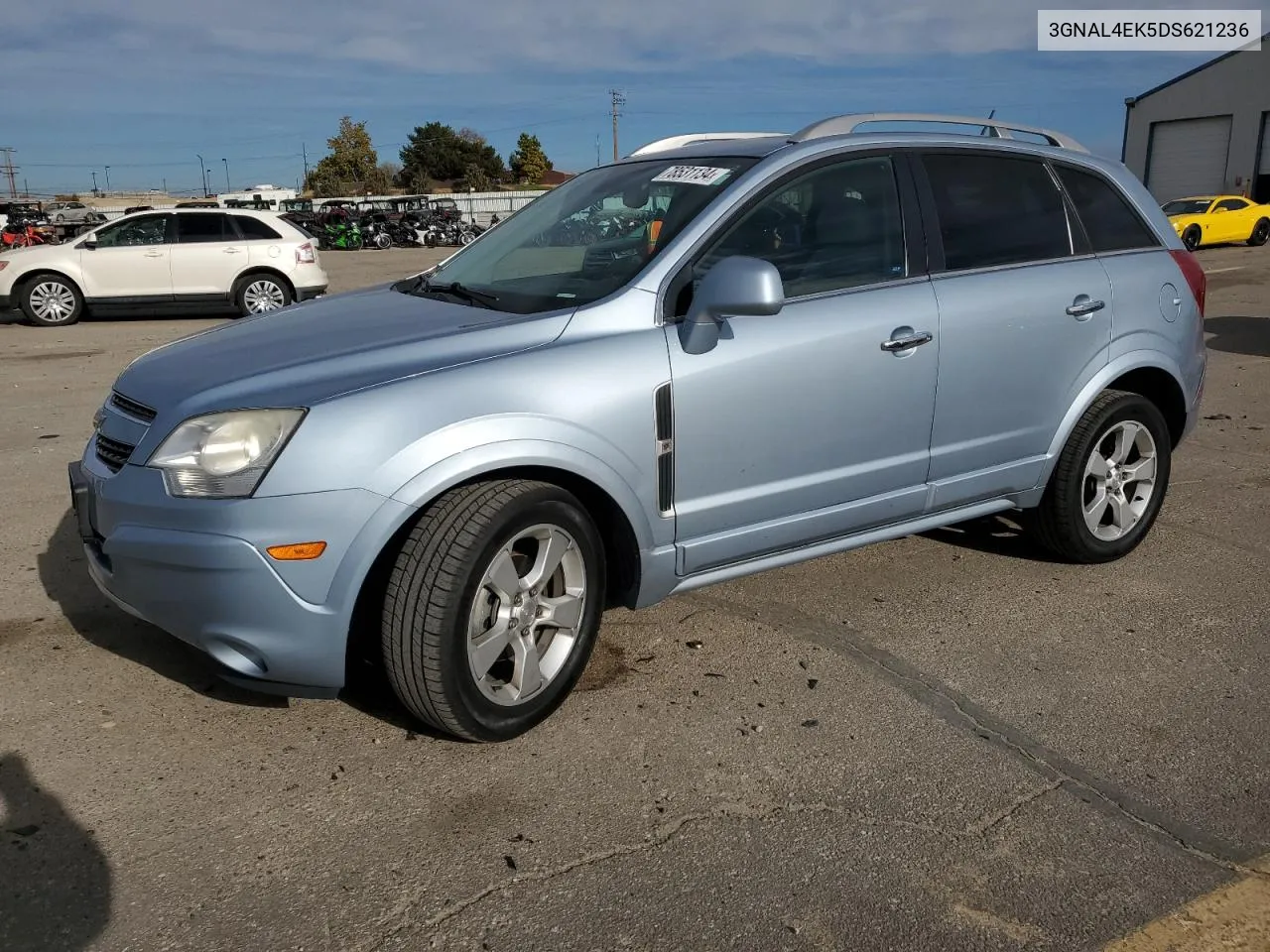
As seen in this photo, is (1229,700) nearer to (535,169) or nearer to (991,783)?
(991,783)

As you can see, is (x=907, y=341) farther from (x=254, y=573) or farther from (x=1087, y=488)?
(x=254, y=573)

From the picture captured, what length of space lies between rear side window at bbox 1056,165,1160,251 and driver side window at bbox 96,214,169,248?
12.8m

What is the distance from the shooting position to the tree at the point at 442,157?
319 ft

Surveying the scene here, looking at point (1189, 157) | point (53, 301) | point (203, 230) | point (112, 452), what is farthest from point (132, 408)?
point (1189, 157)

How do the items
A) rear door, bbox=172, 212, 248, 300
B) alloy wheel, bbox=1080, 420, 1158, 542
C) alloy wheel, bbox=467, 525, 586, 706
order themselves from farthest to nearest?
rear door, bbox=172, 212, 248, 300, alloy wheel, bbox=1080, 420, 1158, 542, alloy wheel, bbox=467, 525, 586, 706

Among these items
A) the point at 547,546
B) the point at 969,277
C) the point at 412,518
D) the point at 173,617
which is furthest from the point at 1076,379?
the point at 173,617

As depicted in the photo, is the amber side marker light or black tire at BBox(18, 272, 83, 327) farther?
black tire at BBox(18, 272, 83, 327)

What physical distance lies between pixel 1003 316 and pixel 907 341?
1.72 ft

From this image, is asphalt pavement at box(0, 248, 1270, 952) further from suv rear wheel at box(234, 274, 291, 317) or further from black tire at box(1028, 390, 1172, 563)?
suv rear wheel at box(234, 274, 291, 317)

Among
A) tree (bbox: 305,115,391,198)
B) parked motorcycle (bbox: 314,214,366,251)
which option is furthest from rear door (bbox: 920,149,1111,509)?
tree (bbox: 305,115,391,198)

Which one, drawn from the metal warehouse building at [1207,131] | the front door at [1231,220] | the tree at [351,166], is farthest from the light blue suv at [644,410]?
the tree at [351,166]

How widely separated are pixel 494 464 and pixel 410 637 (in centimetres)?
53

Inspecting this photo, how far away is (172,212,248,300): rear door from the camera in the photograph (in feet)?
46.4

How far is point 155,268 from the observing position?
14.1 metres
